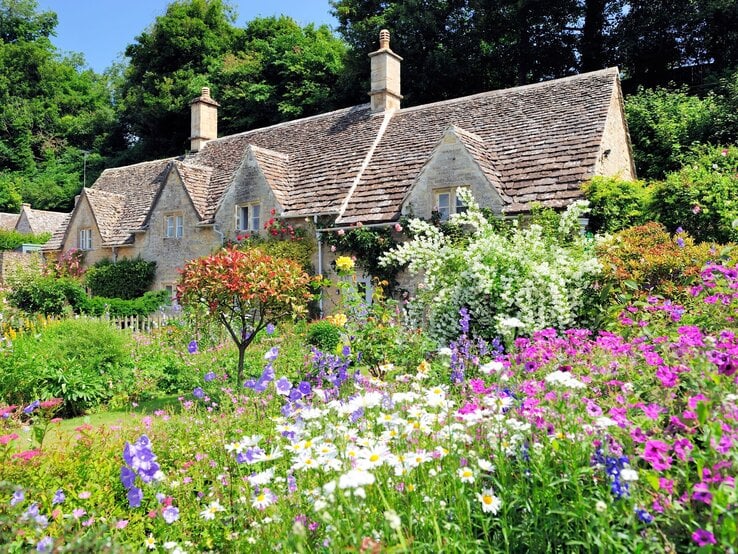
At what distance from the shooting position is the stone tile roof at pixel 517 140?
46.1ft

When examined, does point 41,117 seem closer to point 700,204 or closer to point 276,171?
point 276,171

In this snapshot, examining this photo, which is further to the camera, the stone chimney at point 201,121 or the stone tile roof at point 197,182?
the stone chimney at point 201,121

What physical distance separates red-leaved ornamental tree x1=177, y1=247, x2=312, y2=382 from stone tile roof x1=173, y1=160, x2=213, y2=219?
42.3 ft

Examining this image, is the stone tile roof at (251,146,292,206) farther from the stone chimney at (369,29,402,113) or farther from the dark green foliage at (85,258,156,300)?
the dark green foliage at (85,258,156,300)

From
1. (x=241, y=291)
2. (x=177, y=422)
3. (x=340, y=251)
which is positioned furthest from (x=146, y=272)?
(x=177, y=422)

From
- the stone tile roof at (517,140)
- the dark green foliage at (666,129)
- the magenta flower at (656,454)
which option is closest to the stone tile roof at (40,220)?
the stone tile roof at (517,140)

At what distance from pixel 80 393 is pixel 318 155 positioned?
1406 cm

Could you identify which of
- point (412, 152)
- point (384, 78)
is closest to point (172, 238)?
point (384, 78)

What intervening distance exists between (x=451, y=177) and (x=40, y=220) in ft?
126

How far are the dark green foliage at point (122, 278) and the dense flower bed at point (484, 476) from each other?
1963 cm

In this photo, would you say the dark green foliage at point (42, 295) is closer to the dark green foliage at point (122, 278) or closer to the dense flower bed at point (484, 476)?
the dark green foliage at point (122, 278)

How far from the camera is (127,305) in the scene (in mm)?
19469

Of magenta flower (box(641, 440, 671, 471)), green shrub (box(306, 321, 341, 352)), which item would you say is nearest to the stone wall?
green shrub (box(306, 321, 341, 352))

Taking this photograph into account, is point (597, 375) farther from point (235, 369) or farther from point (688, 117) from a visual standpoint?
point (688, 117)
